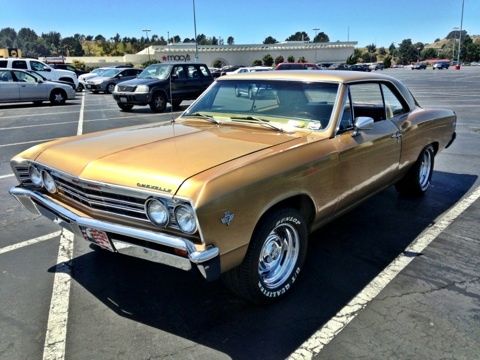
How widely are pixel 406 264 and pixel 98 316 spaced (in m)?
2.55

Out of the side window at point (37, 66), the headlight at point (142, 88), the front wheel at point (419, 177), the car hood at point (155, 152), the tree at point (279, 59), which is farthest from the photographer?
the tree at point (279, 59)

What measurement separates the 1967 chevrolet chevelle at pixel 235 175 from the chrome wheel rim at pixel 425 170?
90 cm

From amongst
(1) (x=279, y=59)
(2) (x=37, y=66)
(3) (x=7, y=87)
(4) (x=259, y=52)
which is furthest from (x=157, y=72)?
(4) (x=259, y=52)

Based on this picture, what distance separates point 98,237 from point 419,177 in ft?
13.7

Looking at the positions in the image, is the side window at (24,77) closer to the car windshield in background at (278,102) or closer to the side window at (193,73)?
the side window at (193,73)

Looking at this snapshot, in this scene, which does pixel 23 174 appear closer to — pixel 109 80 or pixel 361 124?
pixel 361 124

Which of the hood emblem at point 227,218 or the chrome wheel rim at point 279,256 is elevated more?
the hood emblem at point 227,218

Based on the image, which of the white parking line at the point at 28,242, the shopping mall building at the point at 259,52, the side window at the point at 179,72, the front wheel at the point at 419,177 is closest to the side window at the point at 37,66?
the side window at the point at 179,72

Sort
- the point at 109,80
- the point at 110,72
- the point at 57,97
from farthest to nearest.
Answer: the point at 110,72, the point at 109,80, the point at 57,97

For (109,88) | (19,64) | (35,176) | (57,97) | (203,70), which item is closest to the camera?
(35,176)

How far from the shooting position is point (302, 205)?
11.3 feet

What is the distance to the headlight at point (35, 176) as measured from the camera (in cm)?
359

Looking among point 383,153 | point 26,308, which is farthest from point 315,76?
point 26,308

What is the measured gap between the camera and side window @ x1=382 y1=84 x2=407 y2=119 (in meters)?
4.99
